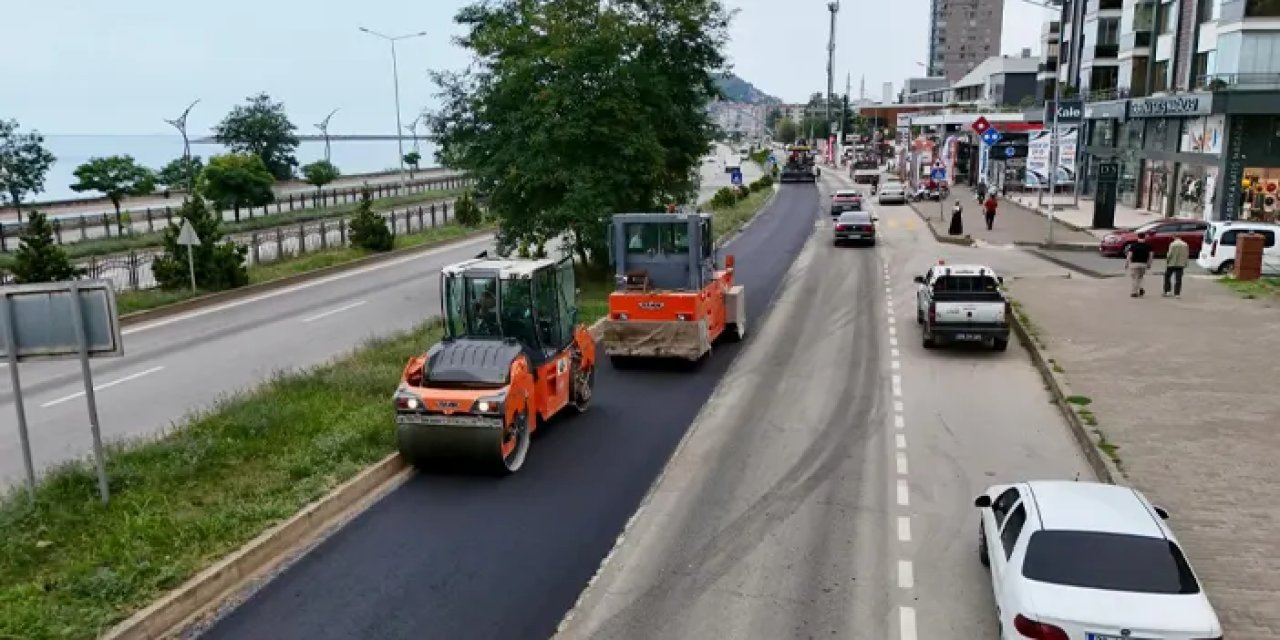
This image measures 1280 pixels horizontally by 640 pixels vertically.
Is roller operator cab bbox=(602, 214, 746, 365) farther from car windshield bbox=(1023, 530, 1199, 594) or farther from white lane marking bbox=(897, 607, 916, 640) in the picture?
car windshield bbox=(1023, 530, 1199, 594)

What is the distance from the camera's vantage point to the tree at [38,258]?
2283cm

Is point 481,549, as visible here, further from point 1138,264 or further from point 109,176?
point 109,176

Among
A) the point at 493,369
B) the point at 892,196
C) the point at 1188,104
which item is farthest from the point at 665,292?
the point at 892,196

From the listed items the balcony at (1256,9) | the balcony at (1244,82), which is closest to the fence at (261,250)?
the balcony at (1244,82)

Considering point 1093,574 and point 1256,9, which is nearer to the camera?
point 1093,574

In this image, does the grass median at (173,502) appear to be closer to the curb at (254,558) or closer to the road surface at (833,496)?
the curb at (254,558)

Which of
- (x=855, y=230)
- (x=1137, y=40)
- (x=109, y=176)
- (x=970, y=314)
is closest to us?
(x=970, y=314)

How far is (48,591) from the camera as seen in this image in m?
8.30

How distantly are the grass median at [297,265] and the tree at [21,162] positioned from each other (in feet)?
67.1

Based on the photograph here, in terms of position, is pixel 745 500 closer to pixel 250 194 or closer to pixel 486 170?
pixel 486 170

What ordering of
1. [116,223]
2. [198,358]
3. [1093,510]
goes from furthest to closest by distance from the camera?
1. [116,223]
2. [198,358]
3. [1093,510]

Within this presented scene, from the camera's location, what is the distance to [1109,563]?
7359 millimetres

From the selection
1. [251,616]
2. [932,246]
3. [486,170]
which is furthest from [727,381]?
[932,246]

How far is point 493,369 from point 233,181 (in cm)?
4059
